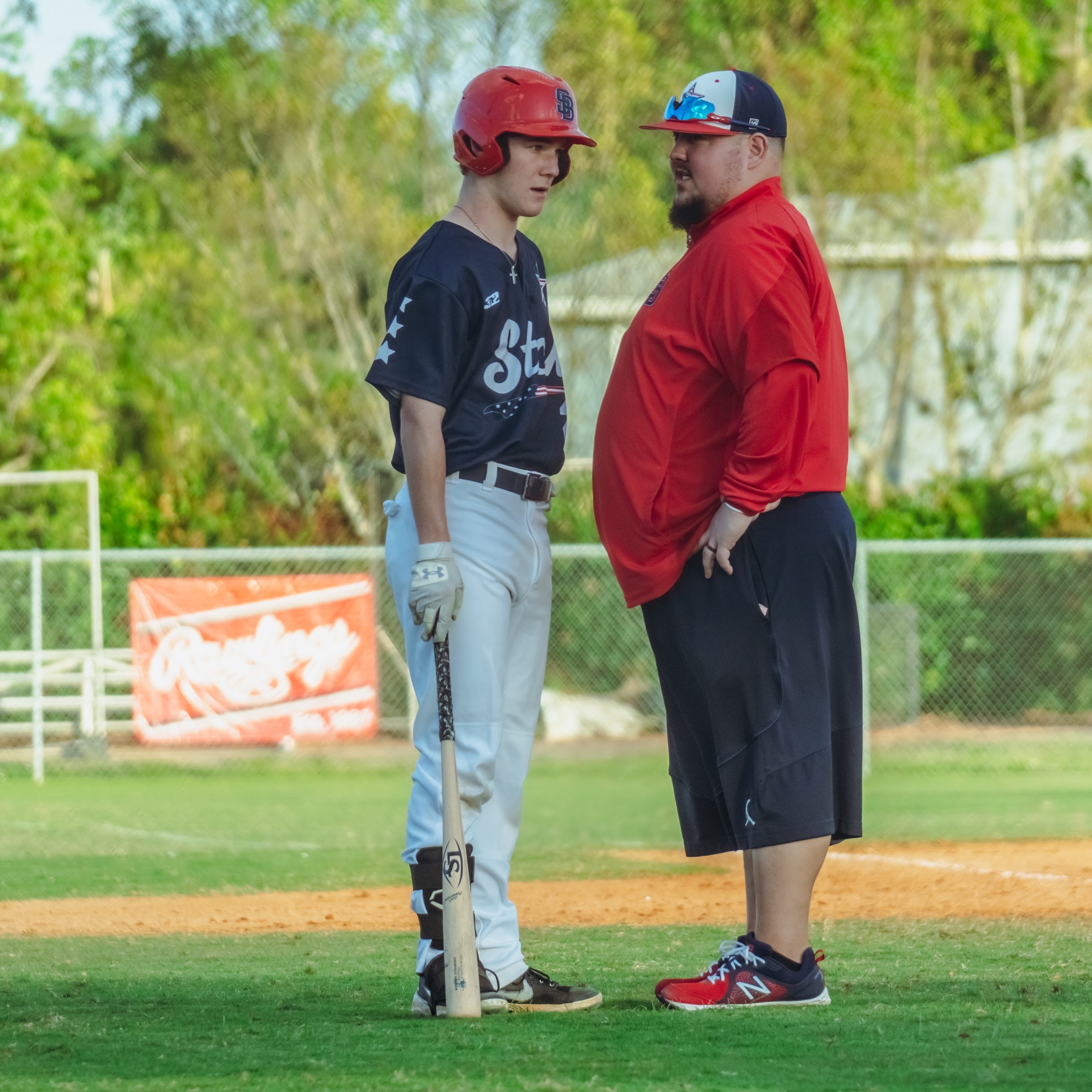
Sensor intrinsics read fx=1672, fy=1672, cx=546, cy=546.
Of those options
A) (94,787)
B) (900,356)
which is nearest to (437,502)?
(94,787)

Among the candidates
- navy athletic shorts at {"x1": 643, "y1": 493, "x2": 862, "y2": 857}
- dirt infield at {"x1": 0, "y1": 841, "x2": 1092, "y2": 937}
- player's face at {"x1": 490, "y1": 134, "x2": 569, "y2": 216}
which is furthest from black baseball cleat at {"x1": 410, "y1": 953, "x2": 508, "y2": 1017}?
dirt infield at {"x1": 0, "y1": 841, "x2": 1092, "y2": 937}

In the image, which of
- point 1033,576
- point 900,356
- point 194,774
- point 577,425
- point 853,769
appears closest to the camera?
point 853,769

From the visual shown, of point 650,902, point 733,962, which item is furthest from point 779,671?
point 650,902

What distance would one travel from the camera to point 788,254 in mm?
4293

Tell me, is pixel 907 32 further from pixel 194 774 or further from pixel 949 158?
pixel 194 774

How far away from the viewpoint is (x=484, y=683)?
4.25m

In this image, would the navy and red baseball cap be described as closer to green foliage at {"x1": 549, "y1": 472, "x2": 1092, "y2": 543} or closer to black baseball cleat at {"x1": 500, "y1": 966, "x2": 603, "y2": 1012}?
black baseball cleat at {"x1": 500, "y1": 966, "x2": 603, "y2": 1012}

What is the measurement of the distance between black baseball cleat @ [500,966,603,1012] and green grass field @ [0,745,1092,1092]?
10 cm

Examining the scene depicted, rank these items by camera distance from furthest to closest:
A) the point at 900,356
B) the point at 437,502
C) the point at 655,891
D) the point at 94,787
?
the point at 900,356, the point at 94,787, the point at 655,891, the point at 437,502

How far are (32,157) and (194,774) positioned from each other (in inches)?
425

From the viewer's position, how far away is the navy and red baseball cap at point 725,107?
4.38 m

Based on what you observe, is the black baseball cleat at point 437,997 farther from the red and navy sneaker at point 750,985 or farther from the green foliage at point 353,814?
the green foliage at point 353,814

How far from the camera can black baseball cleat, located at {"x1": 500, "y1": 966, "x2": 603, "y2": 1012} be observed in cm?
418

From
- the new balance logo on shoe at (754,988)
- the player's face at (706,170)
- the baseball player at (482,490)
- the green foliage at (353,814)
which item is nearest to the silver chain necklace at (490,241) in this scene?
the baseball player at (482,490)
